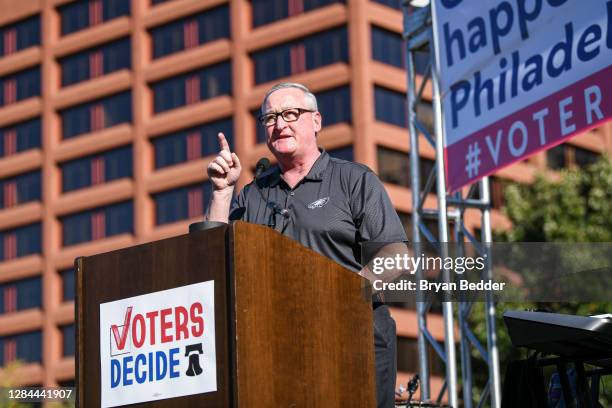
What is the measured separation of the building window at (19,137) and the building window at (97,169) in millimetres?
2140

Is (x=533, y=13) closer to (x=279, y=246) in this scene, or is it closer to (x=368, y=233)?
(x=368, y=233)

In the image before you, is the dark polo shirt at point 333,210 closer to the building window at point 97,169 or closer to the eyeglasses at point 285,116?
the eyeglasses at point 285,116

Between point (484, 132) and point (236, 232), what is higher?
point (484, 132)

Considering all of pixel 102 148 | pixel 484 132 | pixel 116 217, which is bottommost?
pixel 484 132

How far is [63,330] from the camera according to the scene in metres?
48.8

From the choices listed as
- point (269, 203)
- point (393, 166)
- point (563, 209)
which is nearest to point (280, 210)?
point (269, 203)

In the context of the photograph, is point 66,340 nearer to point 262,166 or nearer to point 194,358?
point 262,166

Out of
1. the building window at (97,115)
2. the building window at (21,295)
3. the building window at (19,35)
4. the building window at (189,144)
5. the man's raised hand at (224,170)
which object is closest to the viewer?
the man's raised hand at (224,170)

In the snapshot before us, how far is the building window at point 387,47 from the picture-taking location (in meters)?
42.8

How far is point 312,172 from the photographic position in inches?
169

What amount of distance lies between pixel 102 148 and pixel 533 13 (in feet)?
140

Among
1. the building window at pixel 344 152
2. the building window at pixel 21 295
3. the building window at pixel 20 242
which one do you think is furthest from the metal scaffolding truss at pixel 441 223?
the building window at pixel 20 242

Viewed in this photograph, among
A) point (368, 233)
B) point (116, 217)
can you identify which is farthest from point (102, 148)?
point (368, 233)

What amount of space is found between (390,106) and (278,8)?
6.10 m
